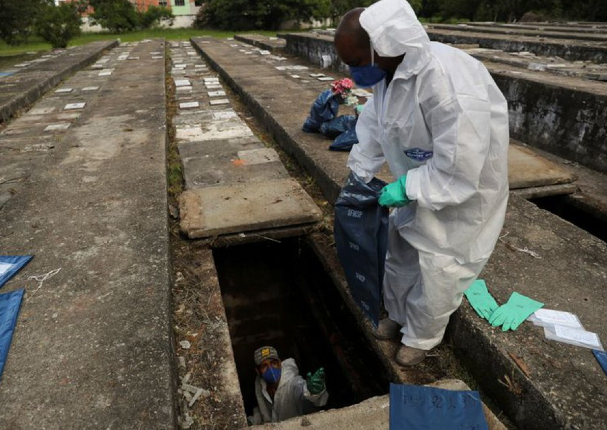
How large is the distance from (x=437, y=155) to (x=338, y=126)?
287 centimetres

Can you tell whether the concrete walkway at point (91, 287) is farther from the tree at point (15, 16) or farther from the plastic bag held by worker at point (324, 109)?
the tree at point (15, 16)

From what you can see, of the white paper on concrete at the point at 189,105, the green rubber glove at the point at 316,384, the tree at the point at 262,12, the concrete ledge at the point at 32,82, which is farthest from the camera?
the tree at the point at 262,12

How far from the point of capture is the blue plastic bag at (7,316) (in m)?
1.99

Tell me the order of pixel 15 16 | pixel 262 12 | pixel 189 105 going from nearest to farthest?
pixel 189 105 → pixel 15 16 → pixel 262 12

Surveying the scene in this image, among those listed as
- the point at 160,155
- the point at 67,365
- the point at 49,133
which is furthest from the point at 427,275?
the point at 49,133

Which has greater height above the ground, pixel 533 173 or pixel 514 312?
pixel 533 173

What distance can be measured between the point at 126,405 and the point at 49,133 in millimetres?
5208

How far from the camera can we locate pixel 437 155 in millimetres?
1775

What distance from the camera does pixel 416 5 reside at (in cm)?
3769

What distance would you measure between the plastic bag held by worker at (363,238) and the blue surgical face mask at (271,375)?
4.10ft

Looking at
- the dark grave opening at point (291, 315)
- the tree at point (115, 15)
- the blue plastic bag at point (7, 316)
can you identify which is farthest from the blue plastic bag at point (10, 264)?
the tree at point (115, 15)

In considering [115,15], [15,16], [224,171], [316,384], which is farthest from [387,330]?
[115,15]

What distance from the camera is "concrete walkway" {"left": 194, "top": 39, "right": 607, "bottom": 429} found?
1.76 metres

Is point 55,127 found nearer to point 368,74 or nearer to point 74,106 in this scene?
point 74,106
